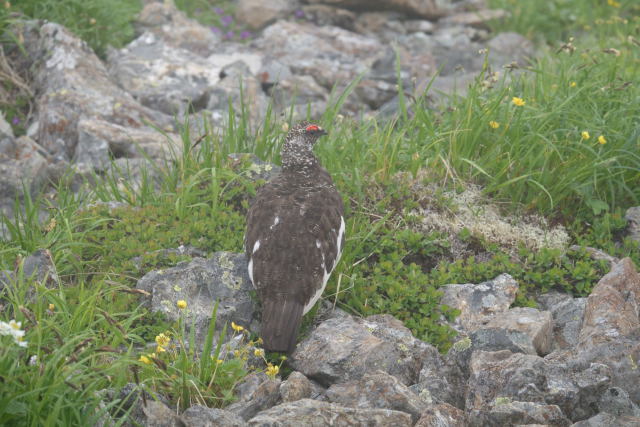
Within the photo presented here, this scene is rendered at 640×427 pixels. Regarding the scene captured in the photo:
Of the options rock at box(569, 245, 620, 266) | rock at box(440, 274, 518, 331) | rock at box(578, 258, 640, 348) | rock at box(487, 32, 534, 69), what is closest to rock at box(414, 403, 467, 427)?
rock at box(578, 258, 640, 348)

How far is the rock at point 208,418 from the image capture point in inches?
127

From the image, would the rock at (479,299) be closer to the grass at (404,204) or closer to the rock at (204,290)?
the grass at (404,204)

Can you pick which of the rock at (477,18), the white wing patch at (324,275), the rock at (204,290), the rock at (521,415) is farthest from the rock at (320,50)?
the rock at (521,415)

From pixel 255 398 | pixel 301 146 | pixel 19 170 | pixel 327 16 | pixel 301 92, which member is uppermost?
pixel 301 146

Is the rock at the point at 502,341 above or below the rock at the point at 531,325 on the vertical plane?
above

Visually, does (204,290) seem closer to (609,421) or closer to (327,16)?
(609,421)

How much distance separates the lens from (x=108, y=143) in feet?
23.9

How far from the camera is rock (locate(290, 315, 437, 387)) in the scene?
391 cm

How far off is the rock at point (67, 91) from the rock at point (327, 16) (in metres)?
4.05

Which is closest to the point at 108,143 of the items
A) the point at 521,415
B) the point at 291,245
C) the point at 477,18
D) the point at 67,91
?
the point at 67,91

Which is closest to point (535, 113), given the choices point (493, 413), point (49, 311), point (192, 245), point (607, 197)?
point (607, 197)

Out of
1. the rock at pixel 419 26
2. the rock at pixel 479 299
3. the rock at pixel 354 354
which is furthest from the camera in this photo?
the rock at pixel 419 26

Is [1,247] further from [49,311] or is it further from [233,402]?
[233,402]

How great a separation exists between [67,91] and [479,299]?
5.27 meters
